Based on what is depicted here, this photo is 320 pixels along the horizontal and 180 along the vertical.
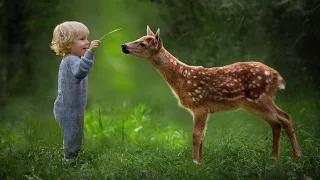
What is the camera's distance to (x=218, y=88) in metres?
6.20

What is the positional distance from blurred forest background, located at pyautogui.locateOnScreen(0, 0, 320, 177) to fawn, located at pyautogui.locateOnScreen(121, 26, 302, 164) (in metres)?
1.14

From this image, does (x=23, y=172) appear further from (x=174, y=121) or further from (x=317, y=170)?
(x=174, y=121)

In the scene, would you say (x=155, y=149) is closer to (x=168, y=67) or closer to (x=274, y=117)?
(x=168, y=67)

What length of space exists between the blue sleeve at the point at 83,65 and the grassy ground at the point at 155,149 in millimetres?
853

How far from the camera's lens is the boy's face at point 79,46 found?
248 inches

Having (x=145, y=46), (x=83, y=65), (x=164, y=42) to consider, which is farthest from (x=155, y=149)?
(x=164, y=42)

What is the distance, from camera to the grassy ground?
5.65 metres

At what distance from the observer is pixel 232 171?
563cm

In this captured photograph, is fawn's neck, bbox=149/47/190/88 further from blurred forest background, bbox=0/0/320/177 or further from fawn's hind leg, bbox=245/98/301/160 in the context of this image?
blurred forest background, bbox=0/0/320/177

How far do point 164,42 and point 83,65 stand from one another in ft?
12.6

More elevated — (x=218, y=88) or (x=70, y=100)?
(x=218, y=88)

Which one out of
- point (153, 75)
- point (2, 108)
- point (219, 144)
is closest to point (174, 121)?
point (153, 75)

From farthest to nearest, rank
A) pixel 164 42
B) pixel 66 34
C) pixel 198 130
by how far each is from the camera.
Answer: pixel 164 42, pixel 66 34, pixel 198 130

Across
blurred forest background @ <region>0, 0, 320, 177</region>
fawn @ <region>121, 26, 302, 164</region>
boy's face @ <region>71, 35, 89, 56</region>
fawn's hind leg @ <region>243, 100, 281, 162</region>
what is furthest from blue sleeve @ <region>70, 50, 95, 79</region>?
blurred forest background @ <region>0, 0, 320, 177</region>
